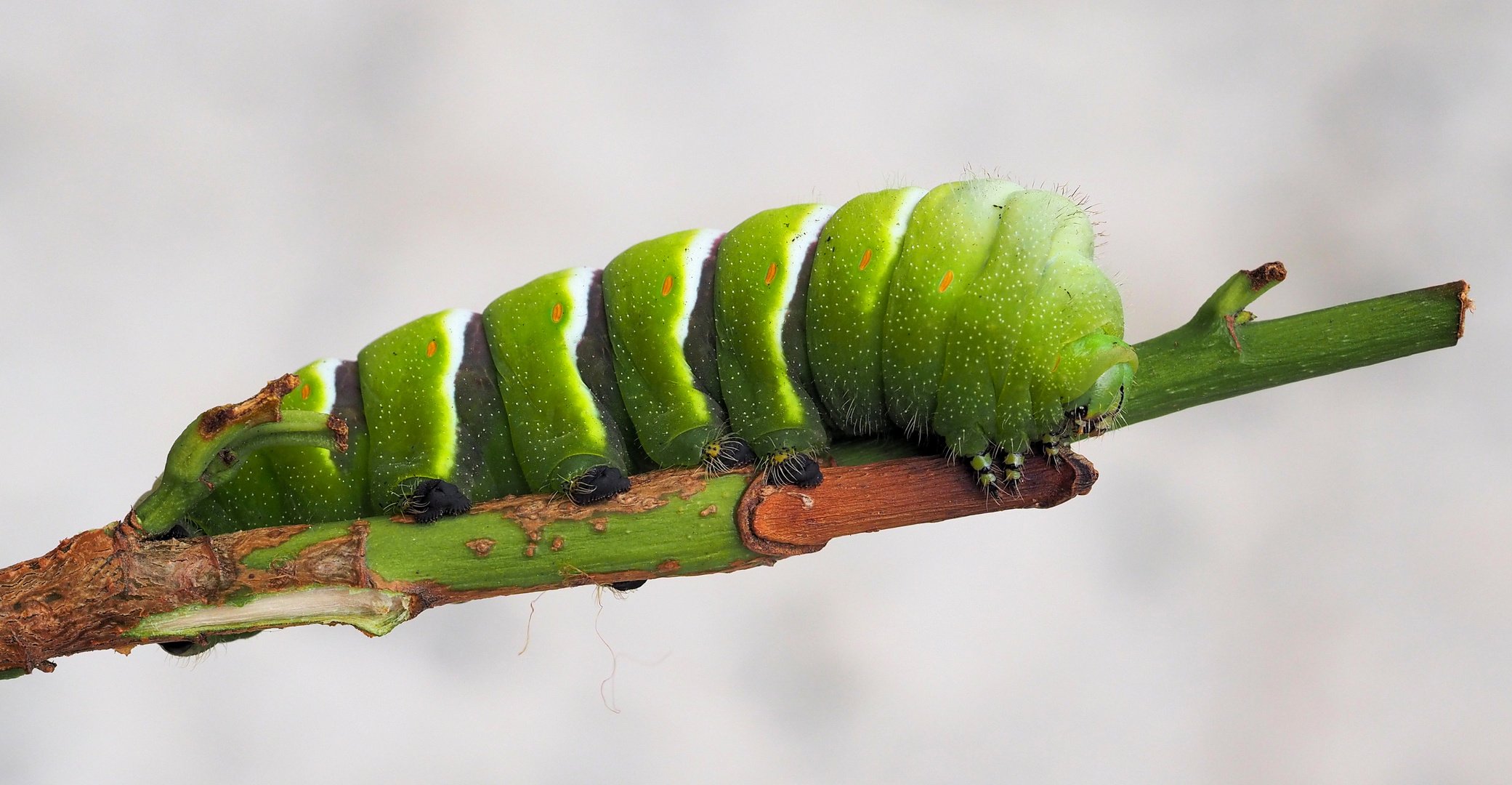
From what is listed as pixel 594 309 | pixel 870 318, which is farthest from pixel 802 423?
pixel 594 309

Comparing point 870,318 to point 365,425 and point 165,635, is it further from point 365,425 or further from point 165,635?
point 165,635

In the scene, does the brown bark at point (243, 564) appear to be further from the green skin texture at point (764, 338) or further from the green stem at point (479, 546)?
the green skin texture at point (764, 338)

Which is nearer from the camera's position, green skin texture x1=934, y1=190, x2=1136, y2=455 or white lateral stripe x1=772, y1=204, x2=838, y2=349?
green skin texture x1=934, y1=190, x2=1136, y2=455

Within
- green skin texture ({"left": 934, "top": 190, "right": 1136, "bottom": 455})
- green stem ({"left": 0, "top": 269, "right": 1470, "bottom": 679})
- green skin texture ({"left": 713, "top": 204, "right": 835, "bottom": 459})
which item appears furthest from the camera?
green skin texture ({"left": 713, "top": 204, "right": 835, "bottom": 459})

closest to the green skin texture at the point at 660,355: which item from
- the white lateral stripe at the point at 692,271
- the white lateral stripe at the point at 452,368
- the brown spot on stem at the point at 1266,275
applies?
the white lateral stripe at the point at 692,271

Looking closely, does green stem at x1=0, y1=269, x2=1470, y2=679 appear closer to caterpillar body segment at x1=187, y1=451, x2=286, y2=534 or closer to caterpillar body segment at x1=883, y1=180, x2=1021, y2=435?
caterpillar body segment at x1=883, y1=180, x2=1021, y2=435

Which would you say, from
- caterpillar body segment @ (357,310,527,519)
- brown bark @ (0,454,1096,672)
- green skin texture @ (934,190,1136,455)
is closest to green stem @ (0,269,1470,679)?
brown bark @ (0,454,1096,672)

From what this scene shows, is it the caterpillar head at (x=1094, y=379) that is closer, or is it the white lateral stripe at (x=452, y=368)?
the caterpillar head at (x=1094, y=379)
